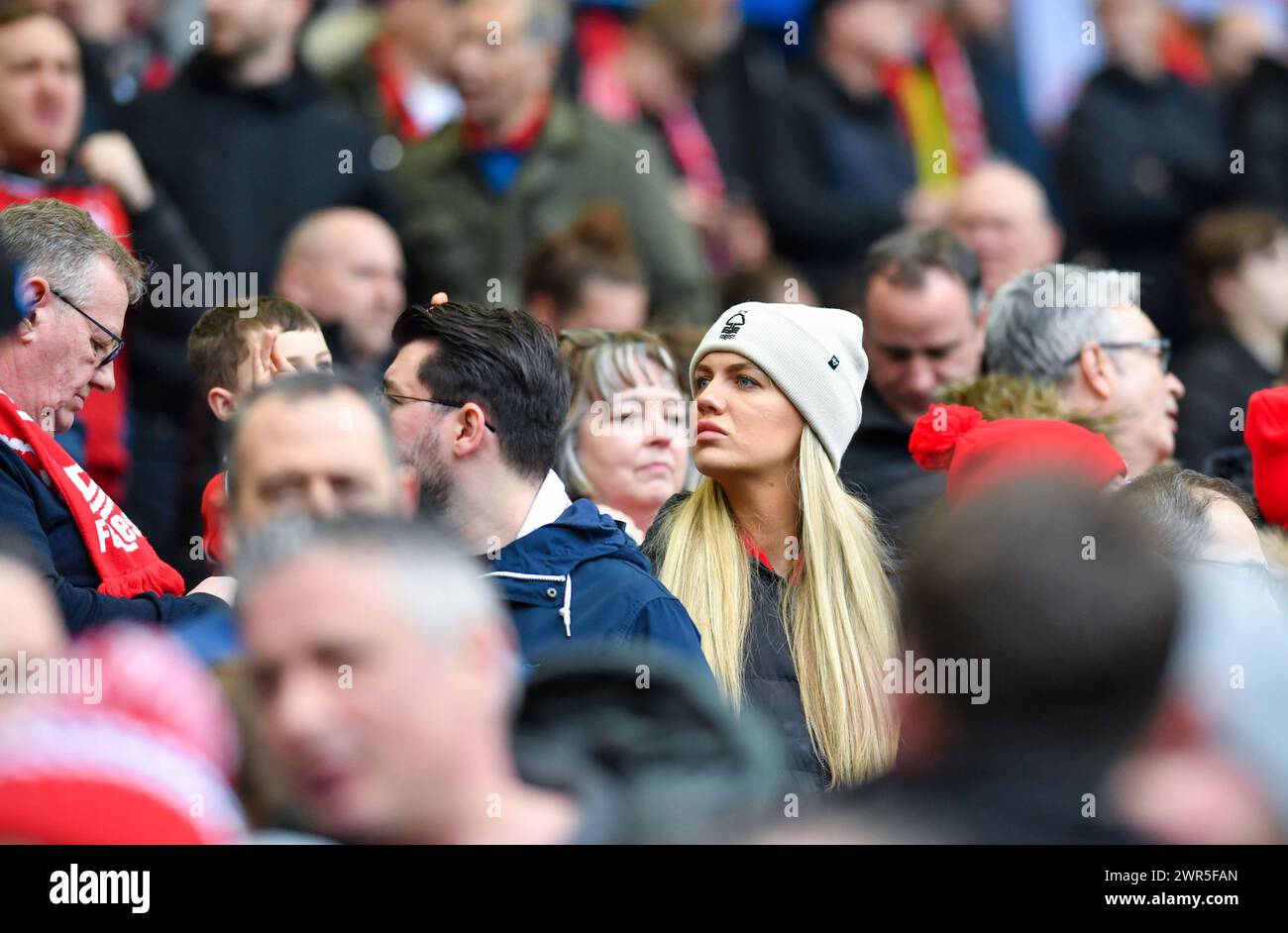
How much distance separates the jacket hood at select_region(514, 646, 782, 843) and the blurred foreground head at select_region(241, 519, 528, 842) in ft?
0.64

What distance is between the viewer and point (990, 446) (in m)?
4.21

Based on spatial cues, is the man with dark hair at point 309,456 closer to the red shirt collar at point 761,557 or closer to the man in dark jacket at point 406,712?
the man in dark jacket at point 406,712

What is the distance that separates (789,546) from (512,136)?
3.25 meters

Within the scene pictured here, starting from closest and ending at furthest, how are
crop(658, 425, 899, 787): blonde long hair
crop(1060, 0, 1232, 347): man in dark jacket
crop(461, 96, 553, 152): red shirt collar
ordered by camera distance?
crop(658, 425, 899, 787): blonde long hair, crop(461, 96, 553, 152): red shirt collar, crop(1060, 0, 1232, 347): man in dark jacket

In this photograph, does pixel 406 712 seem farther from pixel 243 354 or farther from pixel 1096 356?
pixel 1096 356

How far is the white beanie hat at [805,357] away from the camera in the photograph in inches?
173

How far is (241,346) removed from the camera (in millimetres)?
4363

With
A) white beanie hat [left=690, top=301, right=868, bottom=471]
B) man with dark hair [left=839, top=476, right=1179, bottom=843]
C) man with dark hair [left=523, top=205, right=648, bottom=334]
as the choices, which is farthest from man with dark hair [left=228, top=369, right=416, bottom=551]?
man with dark hair [left=523, top=205, right=648, bottom=334]

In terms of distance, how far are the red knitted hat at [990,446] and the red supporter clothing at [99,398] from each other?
251cm

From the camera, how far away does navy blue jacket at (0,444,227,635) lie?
357 cm

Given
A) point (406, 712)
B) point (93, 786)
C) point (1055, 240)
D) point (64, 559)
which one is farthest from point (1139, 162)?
point (93, 786)

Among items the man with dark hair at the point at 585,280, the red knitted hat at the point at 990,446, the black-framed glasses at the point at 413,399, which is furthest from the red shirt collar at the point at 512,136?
the black-framed glasses at the point at 413,399

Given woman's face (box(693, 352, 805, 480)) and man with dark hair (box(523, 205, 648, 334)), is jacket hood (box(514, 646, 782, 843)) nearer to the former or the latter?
woman's face (box(693, 352, 805, 480))
